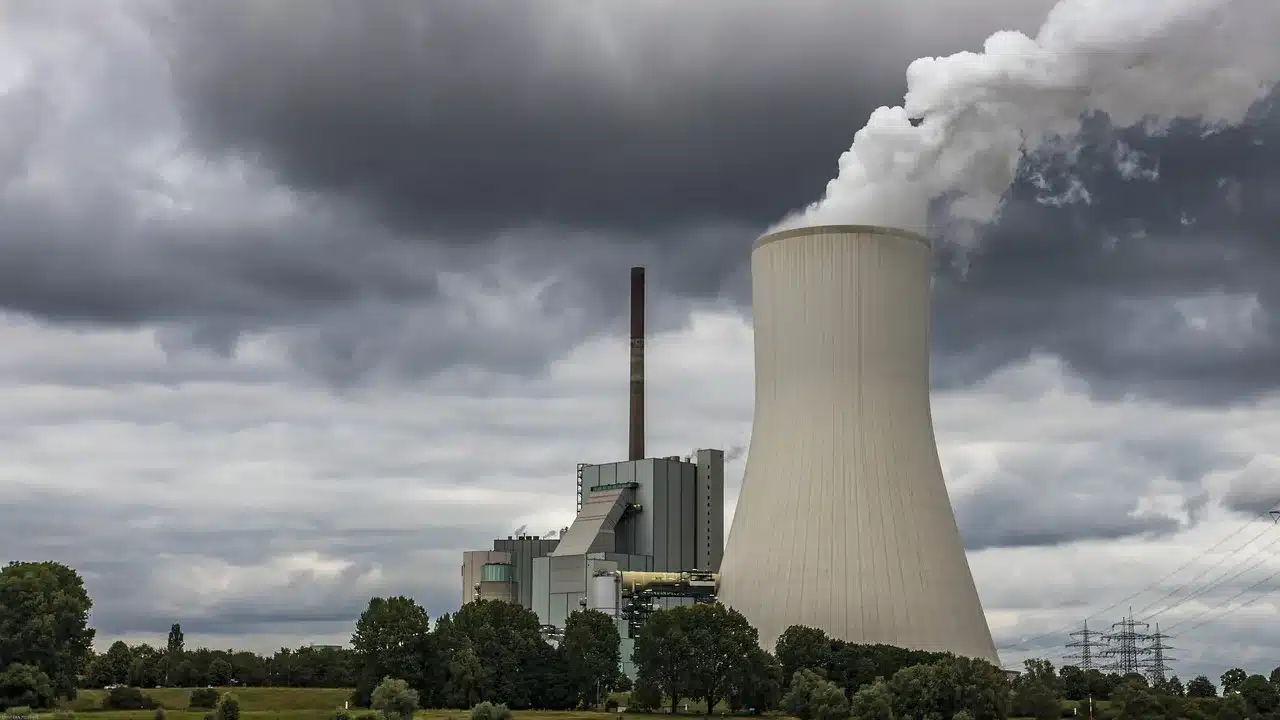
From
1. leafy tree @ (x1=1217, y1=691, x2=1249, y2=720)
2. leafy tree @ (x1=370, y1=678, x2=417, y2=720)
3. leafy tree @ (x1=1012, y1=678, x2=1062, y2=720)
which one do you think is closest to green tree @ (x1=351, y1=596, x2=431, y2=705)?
leafy tree @ (x1=370, y1=678, x2=417, y2=720)

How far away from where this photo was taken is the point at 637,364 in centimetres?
6831

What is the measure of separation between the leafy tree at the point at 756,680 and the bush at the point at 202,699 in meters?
18.4

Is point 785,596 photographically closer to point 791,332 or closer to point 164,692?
point 791,332

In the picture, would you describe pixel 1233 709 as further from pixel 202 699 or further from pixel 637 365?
pixel 202 699

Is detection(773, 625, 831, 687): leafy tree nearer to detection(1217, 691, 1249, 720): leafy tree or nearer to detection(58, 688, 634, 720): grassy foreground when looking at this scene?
detection(58, 688, 634, 720): grassy foreground

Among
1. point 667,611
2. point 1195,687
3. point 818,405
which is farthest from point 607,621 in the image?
point 1195,687

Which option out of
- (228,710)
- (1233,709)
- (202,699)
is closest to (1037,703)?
(1233,709)

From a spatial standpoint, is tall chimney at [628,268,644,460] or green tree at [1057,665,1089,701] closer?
green tree at [1057,665,1089,701]

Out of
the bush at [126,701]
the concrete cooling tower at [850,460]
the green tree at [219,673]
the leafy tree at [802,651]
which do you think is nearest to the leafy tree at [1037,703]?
the concrete cooling tower at [850,460]

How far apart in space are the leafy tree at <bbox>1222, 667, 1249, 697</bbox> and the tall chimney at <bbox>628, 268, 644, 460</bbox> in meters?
25.3

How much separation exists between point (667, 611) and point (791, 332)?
1066 cm

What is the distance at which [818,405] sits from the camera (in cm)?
5203

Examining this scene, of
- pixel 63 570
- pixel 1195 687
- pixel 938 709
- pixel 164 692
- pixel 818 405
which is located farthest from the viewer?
pixel 1195 687

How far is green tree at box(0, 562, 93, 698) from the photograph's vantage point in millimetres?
50688
